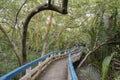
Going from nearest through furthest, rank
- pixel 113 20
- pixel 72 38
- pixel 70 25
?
pixel 113 20 → pixel 70 25 → pixel 72 38

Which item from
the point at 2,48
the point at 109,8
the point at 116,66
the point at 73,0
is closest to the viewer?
the point at 116,66

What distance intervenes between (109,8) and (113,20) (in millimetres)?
4405

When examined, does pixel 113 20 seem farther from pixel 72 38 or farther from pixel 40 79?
Result: pixel 72 38

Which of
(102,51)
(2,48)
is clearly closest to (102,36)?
(102,51)

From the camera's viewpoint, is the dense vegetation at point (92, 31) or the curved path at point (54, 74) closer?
the curved path at point (54, 74)

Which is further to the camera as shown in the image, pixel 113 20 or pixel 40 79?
pixel 113 20

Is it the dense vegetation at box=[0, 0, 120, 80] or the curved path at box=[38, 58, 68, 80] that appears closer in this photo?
the curved path at box=[38, 58, 68, 80]

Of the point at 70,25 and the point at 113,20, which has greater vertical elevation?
the point at 113,20

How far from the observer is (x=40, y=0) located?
1805 centimetres

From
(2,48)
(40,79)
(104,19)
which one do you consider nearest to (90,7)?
(104,19)

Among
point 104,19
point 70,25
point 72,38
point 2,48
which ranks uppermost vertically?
point 104,19

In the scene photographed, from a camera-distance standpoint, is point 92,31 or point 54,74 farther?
point 92,31

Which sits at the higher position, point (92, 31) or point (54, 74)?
point (92, 31)

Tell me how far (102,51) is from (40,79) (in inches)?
178
